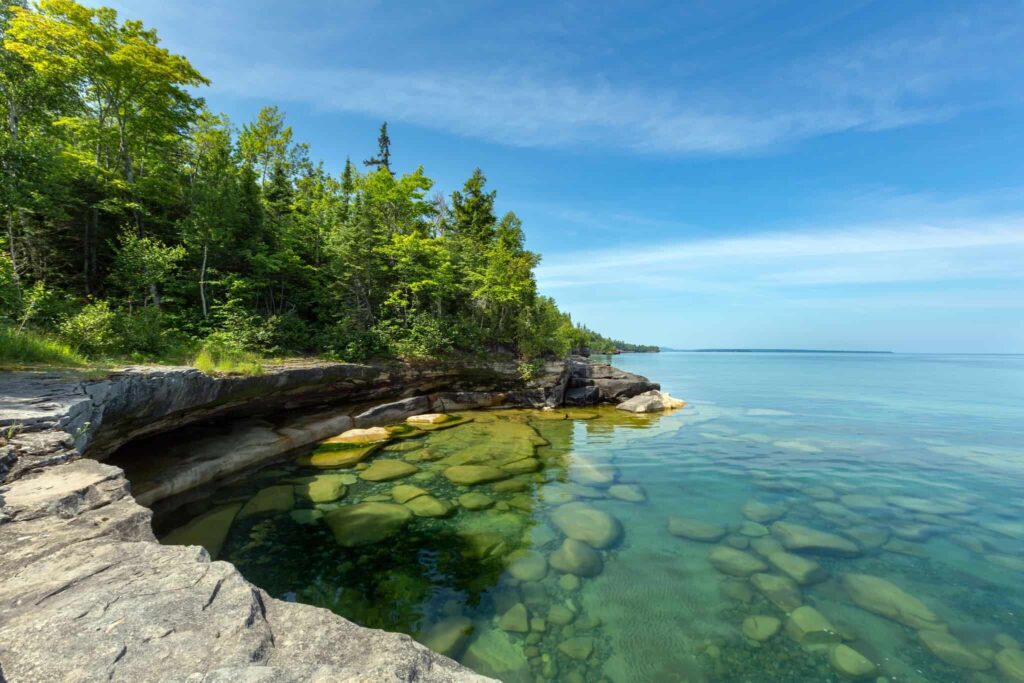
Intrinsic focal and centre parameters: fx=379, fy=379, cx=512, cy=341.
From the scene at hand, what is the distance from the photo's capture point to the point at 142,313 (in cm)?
1295

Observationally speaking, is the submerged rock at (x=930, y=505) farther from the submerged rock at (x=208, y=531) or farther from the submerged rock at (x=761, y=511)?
the submerged rock at (x=208, y=531)

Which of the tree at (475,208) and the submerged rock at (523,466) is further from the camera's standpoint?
the tree at (475,208)

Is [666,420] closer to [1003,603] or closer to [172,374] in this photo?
[1003,603]

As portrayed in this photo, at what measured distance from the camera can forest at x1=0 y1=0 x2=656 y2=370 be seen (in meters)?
11.7

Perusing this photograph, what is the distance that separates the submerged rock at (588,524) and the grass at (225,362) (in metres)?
10.3

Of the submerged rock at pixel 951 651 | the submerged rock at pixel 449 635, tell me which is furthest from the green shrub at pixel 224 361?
the submerged rock at pixel 951 651

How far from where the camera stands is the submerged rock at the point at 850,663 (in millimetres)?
5223

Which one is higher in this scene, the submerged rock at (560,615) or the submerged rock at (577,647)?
the submerged rock at (560,615)

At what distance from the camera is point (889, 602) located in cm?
658

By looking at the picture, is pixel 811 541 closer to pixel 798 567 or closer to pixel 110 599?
pixel 798 567

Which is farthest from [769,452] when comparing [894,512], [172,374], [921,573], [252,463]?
[172,374]

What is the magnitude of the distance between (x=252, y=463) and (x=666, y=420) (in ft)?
67.6

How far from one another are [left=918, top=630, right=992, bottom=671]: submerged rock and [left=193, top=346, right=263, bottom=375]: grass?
1609 centimetres

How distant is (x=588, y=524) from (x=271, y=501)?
321 inches
